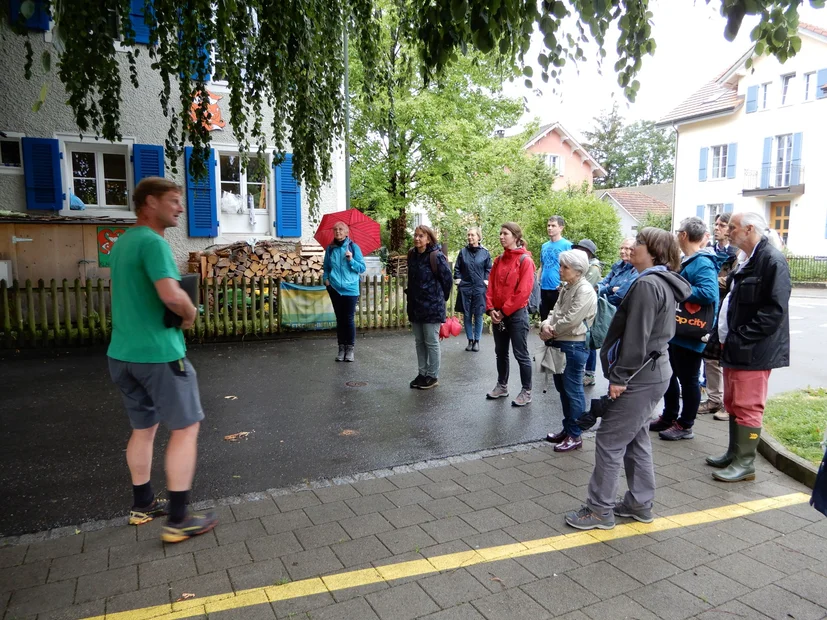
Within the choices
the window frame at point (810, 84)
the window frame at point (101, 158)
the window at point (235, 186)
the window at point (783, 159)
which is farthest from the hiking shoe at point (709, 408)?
the window frame at point (810, 84)

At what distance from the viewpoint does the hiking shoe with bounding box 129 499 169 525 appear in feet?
11.7

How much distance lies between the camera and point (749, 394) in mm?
4285

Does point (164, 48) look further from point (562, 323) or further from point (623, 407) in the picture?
point (623, 407)

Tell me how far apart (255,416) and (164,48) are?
3.79m

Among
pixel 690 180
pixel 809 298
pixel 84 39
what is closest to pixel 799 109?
pixel 690 180

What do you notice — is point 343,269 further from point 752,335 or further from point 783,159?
point 783,159

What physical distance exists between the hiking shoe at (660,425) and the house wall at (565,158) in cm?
3798

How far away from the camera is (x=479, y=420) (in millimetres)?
5801

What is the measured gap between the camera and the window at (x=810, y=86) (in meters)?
27.1

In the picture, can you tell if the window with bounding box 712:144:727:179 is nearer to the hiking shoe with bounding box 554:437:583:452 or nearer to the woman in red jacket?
the woman in red jacket

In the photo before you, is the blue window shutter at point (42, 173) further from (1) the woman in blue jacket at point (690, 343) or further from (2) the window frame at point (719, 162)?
(2) the window frame at point (719, 162)

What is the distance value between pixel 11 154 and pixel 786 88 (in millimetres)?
31393

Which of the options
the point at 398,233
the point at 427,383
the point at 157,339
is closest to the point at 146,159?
the point at 427,383

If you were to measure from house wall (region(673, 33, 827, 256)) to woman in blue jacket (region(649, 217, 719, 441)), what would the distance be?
24.5 meters
